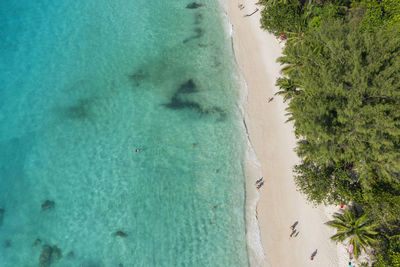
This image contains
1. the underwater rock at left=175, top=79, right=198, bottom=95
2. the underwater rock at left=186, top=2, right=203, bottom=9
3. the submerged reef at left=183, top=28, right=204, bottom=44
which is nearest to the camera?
the underwater rock at left=175, top=79, right=198, bottom=95

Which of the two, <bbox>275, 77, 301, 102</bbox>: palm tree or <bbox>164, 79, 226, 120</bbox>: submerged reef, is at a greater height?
<bbox>275, 77, 301, 102</bbox>: palm tree

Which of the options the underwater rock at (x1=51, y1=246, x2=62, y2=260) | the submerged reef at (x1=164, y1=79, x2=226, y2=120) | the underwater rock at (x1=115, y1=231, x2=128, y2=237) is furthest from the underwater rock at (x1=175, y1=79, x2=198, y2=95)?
the underwater rock at (x1=51, y1=246, x2=62, y2=260)

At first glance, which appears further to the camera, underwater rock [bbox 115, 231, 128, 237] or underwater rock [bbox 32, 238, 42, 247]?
underwater rock [bbox 32, 238, 42, 247]

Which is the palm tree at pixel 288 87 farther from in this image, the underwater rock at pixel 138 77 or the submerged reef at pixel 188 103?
the underwater rock at pixel 138 77

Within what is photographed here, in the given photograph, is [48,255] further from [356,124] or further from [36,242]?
[356,124]

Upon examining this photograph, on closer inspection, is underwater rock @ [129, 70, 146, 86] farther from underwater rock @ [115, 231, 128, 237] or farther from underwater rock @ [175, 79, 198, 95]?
underwater rock @ [115, 231, 128, 237]

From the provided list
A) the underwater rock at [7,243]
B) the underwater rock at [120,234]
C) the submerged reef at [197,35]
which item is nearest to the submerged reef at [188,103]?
the submerged reef at [197,35]
